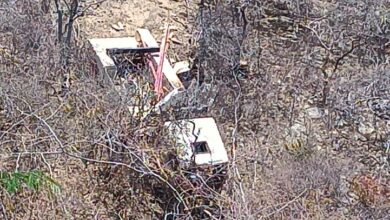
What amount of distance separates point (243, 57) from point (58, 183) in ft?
5.45

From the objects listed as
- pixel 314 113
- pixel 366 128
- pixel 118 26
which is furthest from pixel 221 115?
pixel 118 26

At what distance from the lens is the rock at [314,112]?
4.24 metres

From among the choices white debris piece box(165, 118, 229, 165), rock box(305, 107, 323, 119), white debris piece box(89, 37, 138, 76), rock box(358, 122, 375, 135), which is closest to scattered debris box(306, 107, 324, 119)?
rock box(305, 107, 323, 119)

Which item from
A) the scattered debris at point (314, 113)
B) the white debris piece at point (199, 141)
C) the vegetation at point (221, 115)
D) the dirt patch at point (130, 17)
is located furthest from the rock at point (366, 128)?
the dirt patch at point (130, 17)

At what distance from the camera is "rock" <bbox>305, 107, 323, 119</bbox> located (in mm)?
4242

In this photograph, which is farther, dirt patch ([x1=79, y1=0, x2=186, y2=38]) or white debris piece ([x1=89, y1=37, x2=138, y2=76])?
dirt patch ([x1=79, y1=0, x2=186, y2=38])

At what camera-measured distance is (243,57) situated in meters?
4.62

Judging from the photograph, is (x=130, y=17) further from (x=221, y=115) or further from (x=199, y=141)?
(x=199, y=141)

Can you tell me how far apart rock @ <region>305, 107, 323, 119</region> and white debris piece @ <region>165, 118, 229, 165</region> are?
848 millimetres

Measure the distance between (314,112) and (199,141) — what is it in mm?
1045

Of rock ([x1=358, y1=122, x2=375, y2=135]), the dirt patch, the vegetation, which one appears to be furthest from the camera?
the dirt patch

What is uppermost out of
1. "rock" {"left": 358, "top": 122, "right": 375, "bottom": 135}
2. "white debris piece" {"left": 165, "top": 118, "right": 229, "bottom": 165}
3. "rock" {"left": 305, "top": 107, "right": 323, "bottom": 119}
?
"white debris piece" {"left": 165, "top": 118, "right": 229, "bottom": 165}

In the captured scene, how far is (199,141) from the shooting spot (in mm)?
3506

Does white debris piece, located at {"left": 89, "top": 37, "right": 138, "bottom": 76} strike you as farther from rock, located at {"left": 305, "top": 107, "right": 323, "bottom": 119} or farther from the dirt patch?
rock, located at {"left": 305, "top": 107, "right": 323, "bottom": 119}
